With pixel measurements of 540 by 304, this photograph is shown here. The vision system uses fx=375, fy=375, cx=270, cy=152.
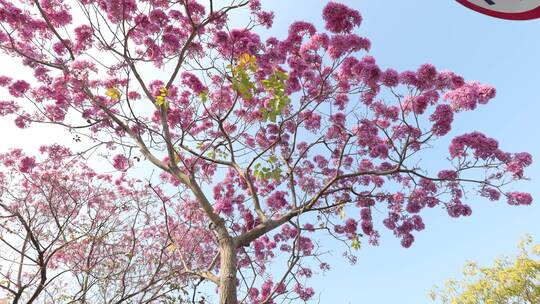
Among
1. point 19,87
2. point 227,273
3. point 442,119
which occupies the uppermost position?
point 19,87

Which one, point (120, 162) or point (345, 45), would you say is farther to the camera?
point (120, 162)

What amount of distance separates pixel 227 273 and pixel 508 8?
10.5 feet

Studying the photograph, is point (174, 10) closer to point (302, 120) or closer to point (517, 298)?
point (302, 120)

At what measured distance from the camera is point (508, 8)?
1.81 meters

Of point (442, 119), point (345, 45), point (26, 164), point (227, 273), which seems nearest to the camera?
point (227, 273)

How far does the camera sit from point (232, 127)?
5.93 meters

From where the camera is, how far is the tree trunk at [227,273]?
3.72 m

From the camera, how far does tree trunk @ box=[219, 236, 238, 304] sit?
372cm

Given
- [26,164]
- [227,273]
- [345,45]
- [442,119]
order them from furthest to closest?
[26,164], [345,45], [442,119], [227,273]

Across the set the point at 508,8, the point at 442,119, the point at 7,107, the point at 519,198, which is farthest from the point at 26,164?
the point at 519,198

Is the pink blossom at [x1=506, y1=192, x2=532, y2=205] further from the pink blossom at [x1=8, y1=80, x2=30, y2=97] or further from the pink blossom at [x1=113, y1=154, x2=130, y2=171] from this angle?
the pink blossom at [x1=8, y1=80, x2=30, y2=97]

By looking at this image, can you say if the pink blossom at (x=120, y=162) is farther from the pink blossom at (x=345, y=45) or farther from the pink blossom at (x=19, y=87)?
the pink blossom at (x=345, y=45)

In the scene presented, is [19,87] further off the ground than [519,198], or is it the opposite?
[19,87]

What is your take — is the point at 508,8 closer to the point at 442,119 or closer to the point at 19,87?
the point at 442,119
